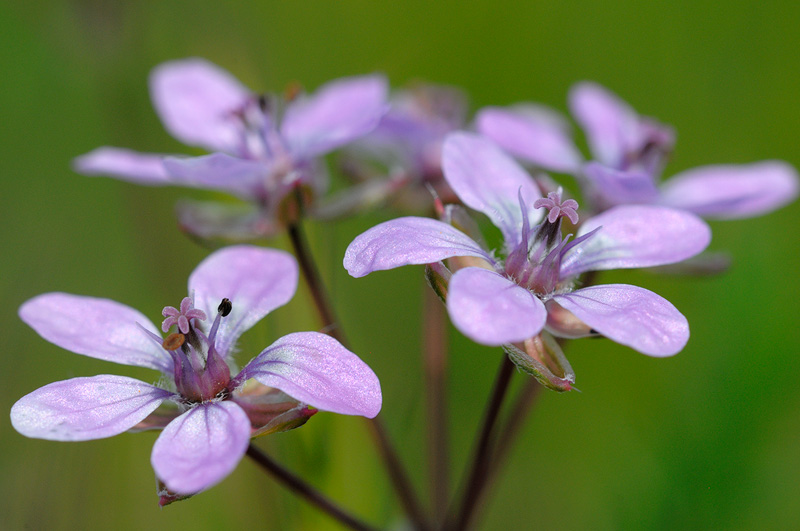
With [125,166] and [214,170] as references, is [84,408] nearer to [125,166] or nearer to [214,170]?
[214,170]

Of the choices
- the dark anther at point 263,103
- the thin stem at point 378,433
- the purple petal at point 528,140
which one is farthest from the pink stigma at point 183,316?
the purple petal at point 528,140

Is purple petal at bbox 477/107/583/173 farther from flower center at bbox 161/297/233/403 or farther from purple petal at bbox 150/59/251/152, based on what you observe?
flower center at bbox 161/297/233/403

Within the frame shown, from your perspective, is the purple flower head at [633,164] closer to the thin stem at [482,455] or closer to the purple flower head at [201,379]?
the thin stem at [482,455]

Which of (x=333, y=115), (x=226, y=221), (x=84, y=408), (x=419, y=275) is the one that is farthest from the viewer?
(x=419, y=275)

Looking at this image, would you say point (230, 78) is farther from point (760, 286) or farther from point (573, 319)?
point (760, 286)

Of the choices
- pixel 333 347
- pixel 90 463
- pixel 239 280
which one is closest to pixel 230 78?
pixel 239 280

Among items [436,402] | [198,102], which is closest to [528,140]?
[436,402]

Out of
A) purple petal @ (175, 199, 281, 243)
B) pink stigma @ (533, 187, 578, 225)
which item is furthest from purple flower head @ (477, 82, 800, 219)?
purple petal @ (175, 199, 281, 243)
